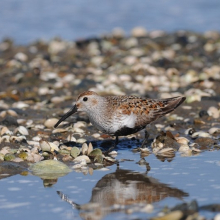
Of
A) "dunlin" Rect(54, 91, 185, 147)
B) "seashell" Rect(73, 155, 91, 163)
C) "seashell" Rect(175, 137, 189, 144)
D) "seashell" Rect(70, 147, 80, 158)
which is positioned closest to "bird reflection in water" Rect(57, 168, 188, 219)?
"seashell" Rect(73, 155, 91, 163)

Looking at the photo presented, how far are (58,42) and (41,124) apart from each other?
698 centimetres

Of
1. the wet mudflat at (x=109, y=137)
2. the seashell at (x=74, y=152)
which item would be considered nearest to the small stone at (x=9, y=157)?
the wet mudflat at (x=109, y=137)

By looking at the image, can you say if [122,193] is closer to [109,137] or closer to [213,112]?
[109,137]

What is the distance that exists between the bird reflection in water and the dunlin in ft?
3.28

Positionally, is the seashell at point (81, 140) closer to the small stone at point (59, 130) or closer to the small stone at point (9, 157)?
the small stone at point (59, 130)

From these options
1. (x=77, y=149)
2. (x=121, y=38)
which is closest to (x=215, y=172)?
(x=77, y=149)

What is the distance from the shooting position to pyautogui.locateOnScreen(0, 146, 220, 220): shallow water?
6.20 metres

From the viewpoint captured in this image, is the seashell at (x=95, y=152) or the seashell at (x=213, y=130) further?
the seashell at (x=213, y=130)

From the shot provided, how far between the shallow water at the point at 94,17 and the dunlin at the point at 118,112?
32.7 ft

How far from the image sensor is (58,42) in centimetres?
1684

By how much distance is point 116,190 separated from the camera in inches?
275

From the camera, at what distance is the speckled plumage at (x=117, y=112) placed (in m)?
8.57

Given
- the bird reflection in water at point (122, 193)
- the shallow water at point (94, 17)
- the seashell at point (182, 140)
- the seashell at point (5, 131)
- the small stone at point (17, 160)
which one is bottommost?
the bird reflection in water at point (122, 193)

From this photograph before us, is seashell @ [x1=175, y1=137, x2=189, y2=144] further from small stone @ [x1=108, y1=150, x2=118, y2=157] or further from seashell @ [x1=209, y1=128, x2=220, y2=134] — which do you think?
small stone @ [x1=108, y1=150, x2=118, y2=157]
